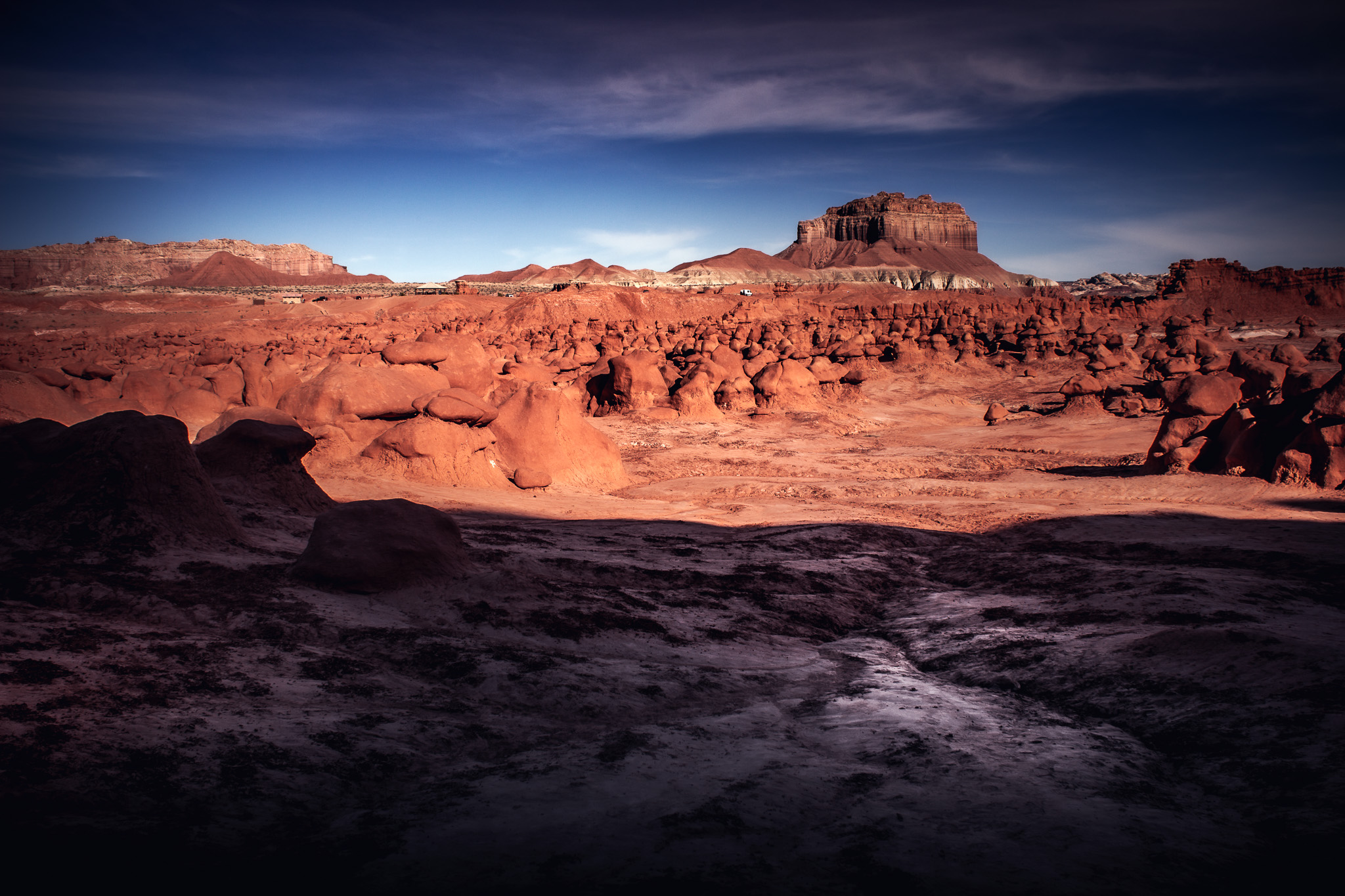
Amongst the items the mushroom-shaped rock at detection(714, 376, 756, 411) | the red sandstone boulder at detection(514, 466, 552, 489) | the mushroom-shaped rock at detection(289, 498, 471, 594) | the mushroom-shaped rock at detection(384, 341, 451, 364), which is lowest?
the red sandstone boulder at detection(514, 466, 552, 489)

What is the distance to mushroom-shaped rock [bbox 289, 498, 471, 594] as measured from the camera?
16.5 feet

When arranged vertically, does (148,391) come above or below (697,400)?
below

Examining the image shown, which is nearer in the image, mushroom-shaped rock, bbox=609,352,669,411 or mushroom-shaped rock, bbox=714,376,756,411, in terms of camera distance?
mushroom-shaped rock, bbox=609,352,669,411

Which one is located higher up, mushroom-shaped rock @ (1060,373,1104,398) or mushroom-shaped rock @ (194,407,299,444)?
mushroom-shaped rock @ (1060,373,1104,398)

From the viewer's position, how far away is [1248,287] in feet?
140

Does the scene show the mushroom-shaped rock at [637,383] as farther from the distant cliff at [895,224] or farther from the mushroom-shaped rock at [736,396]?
the distant cliff at [895,224]

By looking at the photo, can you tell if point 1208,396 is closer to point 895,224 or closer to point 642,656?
point 642,656

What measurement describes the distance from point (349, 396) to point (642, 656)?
785cm

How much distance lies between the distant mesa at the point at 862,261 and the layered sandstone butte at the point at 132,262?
43.6 meters

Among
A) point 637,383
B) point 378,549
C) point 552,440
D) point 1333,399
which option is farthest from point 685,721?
point 637,383

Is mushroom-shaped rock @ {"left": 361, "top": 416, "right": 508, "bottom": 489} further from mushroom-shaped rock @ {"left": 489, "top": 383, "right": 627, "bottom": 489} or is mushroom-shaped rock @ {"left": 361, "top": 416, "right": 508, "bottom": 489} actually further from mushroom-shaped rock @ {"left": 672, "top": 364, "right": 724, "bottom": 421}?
mushroom-shaped rock @ {"left": 672, "top": 364, "right": 724, "bottom": 421}

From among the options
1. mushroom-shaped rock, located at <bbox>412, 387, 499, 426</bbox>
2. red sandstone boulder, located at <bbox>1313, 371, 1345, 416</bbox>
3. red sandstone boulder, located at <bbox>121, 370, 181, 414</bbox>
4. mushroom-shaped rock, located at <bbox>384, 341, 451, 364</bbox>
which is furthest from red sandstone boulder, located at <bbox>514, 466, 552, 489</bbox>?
red sandstone boulder, located at <bbox>1313, 371, 1345, 416</bbox>

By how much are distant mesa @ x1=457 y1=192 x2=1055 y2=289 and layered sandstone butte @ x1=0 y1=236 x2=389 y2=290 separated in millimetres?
43638

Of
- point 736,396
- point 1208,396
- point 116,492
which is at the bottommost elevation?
point 116,492
